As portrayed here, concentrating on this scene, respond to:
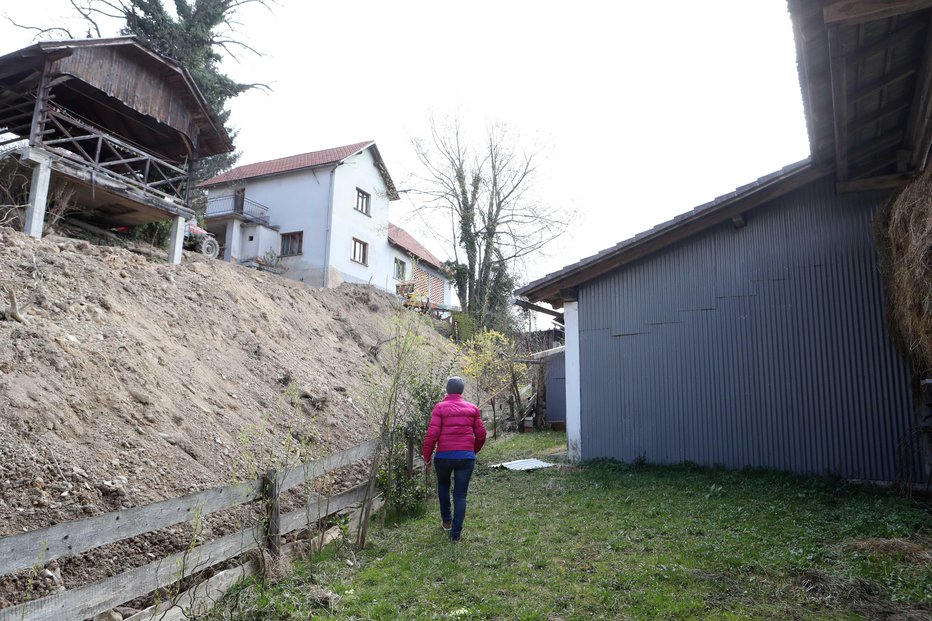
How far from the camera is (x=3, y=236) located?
9.12 meters

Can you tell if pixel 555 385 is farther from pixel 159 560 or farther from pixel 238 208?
pixel 238 208

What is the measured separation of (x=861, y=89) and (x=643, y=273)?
13.2ft

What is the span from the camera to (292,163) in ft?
82.6

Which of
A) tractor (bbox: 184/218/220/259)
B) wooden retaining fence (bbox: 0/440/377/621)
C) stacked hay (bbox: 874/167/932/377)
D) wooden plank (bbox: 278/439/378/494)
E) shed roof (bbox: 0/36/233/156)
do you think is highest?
shed roof (bbox: 0/36/233/156)

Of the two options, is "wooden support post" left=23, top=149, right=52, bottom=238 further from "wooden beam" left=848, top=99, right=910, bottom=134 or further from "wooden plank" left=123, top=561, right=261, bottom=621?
"wooden beam" left=848, top=99, right=910, bottom=134

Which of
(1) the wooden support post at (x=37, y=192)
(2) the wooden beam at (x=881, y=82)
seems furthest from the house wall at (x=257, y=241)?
(2) the wooden beam at (x=881, y=82)

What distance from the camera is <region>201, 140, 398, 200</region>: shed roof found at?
2411cm

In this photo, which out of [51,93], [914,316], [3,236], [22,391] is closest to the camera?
[22,391]

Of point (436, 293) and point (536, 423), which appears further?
point (436, 293)

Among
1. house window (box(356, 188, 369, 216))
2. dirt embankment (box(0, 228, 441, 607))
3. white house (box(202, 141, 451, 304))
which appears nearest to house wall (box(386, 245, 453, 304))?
white house (box(202, 141, 451, 304))

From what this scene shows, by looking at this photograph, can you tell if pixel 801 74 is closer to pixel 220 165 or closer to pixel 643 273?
pixel 643 273

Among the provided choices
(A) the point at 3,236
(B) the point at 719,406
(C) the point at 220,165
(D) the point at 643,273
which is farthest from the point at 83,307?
(C) the point at 220,165

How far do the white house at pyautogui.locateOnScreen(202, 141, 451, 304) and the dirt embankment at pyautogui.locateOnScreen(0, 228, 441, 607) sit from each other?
9.17 m

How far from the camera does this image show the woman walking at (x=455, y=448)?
5660 millimetres
